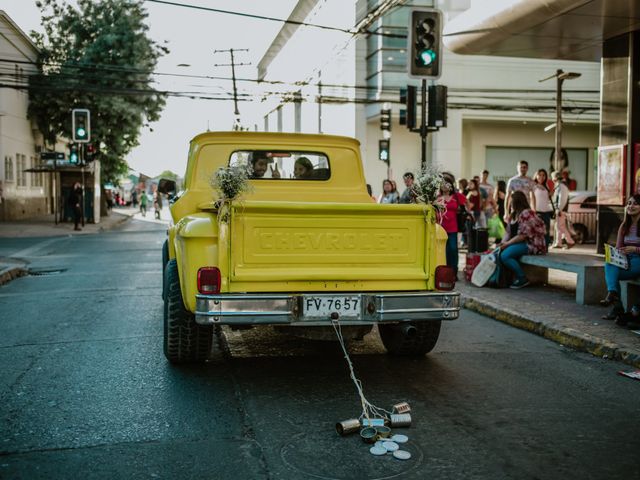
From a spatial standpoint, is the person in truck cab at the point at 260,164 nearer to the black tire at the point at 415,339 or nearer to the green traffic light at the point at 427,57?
the black tire at the point at 415,339

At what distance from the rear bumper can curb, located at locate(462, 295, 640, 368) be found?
1.86m

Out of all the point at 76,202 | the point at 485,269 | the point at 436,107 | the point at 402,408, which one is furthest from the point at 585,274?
the point at 76,202

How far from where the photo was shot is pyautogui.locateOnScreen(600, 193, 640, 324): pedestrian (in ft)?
24.2

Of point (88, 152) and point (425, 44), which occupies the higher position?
point (425, 44)

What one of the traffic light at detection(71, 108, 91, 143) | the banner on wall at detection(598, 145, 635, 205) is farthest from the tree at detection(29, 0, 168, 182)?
the banner on wall at detection(598, 145, 635, 205)

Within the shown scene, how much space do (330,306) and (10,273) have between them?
9.57 metres

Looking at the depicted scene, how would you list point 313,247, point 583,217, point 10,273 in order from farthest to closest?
point 583,217 → point 10,273 → point 313,247

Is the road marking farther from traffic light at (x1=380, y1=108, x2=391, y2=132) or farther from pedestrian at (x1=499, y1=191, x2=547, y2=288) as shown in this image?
pedestrian at (x1=499, y1=191, x2=547, y2=288)

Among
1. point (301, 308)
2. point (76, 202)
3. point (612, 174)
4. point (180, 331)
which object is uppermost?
point (612, 174)

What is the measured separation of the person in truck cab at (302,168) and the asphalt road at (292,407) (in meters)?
1.68

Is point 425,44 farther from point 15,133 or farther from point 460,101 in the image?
point 15,133

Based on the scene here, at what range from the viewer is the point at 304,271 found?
16.8 ft

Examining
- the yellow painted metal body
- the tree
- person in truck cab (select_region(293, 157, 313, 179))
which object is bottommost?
the yellow painted metal body

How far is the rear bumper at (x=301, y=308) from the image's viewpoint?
4855 millimetres
